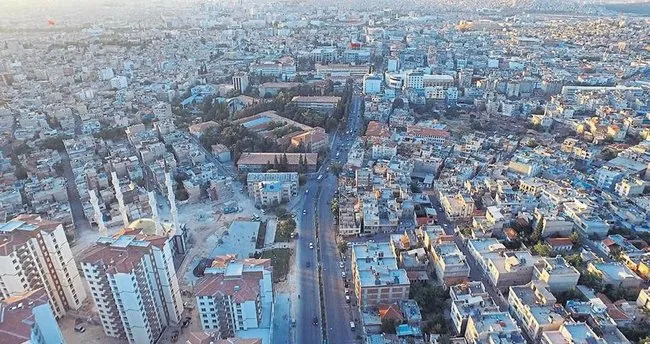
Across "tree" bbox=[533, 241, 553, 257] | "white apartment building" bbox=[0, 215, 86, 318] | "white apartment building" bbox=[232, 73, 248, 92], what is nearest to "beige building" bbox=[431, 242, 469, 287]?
"tree" bbox=[533, 241, 553, 257]

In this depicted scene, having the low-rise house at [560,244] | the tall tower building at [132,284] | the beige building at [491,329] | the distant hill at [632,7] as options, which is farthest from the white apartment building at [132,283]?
the distant hill at [632,7]

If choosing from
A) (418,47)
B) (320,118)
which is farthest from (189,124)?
(418,47)

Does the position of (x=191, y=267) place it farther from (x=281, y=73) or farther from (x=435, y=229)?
(x=281, y=73)

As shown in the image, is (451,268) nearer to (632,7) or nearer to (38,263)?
(38,263)

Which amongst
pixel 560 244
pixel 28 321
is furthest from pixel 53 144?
pixel 560 244

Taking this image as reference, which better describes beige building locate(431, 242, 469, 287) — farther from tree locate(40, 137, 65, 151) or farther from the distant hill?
the distant hill

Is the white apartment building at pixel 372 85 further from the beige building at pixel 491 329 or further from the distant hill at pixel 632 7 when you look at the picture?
the distant hill at pixel 632 7
